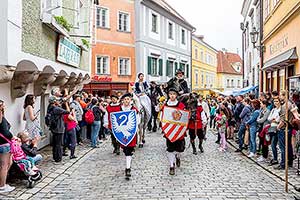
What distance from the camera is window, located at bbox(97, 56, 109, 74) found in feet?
93.9

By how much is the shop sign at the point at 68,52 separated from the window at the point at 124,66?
43.2 ft

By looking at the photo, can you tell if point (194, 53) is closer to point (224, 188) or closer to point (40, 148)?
point (40, 148)

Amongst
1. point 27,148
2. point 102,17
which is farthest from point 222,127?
point 102,17

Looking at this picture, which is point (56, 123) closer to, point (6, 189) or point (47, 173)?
point (47, 173)

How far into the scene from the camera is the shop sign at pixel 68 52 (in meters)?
13.4

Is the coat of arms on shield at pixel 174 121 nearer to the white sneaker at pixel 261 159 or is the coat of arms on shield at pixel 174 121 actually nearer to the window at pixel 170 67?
the white sneaker at pixel 261 159

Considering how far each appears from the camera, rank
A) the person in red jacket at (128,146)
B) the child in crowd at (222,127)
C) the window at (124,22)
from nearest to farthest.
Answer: the person in red jacket at (128,146)
the child in crowd at (222,127)
the window at (124,22)

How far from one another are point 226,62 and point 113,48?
1858 inches

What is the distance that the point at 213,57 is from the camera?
6241 cm

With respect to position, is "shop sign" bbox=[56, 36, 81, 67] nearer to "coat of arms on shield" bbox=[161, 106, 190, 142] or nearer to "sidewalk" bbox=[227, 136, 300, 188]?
"coat of arms on shield" bbox=[161, 106, 190, 142]

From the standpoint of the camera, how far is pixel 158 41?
34.0 metres

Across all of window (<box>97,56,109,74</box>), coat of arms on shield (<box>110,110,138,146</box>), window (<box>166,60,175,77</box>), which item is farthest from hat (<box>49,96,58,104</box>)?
window (<box>166,60,175,77</box>)

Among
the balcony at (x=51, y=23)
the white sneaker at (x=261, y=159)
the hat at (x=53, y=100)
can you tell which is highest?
the balcony at (x=51, y=23)

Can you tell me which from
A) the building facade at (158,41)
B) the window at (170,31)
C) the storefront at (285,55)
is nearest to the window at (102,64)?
the building facade at (158,41)
